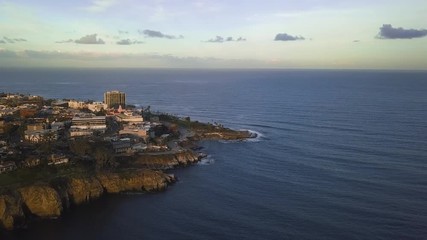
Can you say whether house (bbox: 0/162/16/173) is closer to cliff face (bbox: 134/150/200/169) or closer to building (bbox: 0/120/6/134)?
cliff face (bbox: 134/150/200/169)

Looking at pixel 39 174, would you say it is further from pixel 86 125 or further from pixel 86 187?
pixel 86 125

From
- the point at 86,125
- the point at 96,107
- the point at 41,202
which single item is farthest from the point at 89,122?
the point at 41,202

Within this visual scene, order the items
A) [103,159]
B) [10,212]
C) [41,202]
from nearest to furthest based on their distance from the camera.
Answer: [10,212]
[41,202]
[103,159]

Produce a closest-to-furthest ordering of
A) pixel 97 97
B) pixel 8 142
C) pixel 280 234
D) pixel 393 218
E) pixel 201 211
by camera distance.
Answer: pixel 280 234, pixel 393 218, pixel 201 211, pixel 8 142, pixel 97 97

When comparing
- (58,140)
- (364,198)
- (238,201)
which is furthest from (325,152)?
(58,140)

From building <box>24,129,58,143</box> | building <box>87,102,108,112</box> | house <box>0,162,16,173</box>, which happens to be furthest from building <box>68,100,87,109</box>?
house <box>0,162,16,173</box>

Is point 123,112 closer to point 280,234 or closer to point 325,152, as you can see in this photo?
point 325,152
